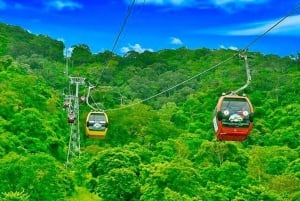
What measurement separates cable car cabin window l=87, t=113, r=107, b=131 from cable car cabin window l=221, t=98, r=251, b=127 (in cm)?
1245

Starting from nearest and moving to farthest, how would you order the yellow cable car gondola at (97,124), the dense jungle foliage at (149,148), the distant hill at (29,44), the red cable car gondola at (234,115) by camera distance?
1. the red cable car gondola at (234,115)
2. the yellow cable car gondola at (97,124)
3. the dense jungle foliage at (149,148)
4. the distant hill at (29,44)

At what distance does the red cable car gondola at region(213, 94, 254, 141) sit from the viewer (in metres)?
15.9

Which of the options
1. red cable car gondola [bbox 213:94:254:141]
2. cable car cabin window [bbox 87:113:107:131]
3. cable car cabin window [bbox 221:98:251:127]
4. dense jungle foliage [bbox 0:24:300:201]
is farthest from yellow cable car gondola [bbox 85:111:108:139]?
cable car cabin window [bbox 221:98:251:127]

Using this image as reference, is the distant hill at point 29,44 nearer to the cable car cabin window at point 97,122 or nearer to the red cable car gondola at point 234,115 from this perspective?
the cable car cabin window at point 97,122

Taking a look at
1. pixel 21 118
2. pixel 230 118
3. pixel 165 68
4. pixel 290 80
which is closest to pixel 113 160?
pixel 21 118

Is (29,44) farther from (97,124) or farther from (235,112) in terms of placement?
(235,112)

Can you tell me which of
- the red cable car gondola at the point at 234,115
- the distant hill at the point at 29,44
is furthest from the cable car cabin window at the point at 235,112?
the distant hill at the point at 29,44

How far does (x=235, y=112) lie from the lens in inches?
628

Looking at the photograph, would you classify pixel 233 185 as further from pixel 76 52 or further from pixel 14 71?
pixel 76 52

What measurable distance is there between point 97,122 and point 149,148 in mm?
27887

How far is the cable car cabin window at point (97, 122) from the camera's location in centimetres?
2788

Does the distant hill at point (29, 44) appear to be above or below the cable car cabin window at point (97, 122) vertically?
above

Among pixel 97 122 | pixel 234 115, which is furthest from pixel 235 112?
pixel 97 122

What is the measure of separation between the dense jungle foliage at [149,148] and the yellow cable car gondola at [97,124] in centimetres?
71
